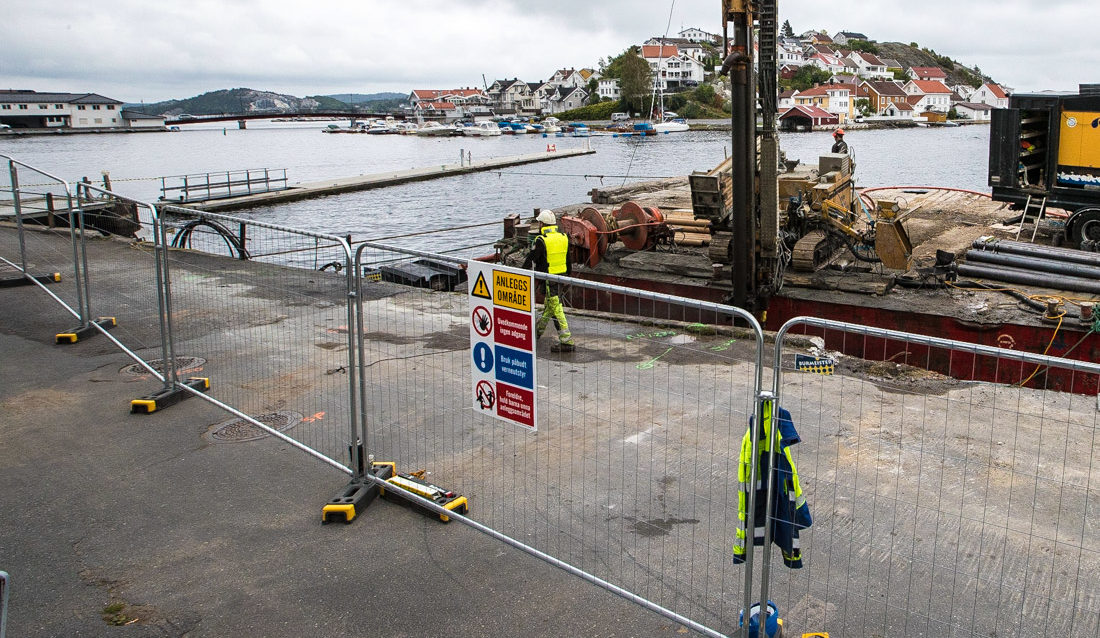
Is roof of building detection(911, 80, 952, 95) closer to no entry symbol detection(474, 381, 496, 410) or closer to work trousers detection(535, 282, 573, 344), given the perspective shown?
work trousers detection(535, 282, 573, 344)

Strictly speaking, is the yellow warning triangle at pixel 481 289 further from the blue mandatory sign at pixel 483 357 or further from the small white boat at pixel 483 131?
the small white boat at pixel 483 131

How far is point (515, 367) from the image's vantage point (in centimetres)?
554

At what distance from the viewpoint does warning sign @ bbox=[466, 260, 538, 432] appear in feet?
17.6

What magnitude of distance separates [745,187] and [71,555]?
10.5m

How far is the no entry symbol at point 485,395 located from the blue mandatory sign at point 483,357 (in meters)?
0.10

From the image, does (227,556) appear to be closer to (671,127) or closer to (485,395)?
(485,395)

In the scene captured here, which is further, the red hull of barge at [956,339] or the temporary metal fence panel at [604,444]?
the red hull of barge at [956,339]

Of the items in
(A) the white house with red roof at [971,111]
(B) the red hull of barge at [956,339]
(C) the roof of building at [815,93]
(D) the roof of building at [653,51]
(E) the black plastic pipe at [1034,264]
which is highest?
(D) the roof of building at [653,51]

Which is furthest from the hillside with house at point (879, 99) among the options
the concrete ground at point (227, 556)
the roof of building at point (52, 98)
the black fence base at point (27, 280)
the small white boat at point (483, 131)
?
the concrete ground at point (227, 556)

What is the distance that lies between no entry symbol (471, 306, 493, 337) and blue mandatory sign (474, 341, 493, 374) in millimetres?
84

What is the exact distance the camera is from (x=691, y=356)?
10.1m

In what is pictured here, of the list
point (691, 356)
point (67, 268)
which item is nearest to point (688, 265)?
point (691, 356)

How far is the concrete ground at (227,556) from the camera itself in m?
5.06

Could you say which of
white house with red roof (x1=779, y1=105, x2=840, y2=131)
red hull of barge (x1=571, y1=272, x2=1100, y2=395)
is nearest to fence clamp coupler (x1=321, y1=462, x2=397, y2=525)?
red hull of barge (x1=571, y1=272, x2=1100, y2=395)
